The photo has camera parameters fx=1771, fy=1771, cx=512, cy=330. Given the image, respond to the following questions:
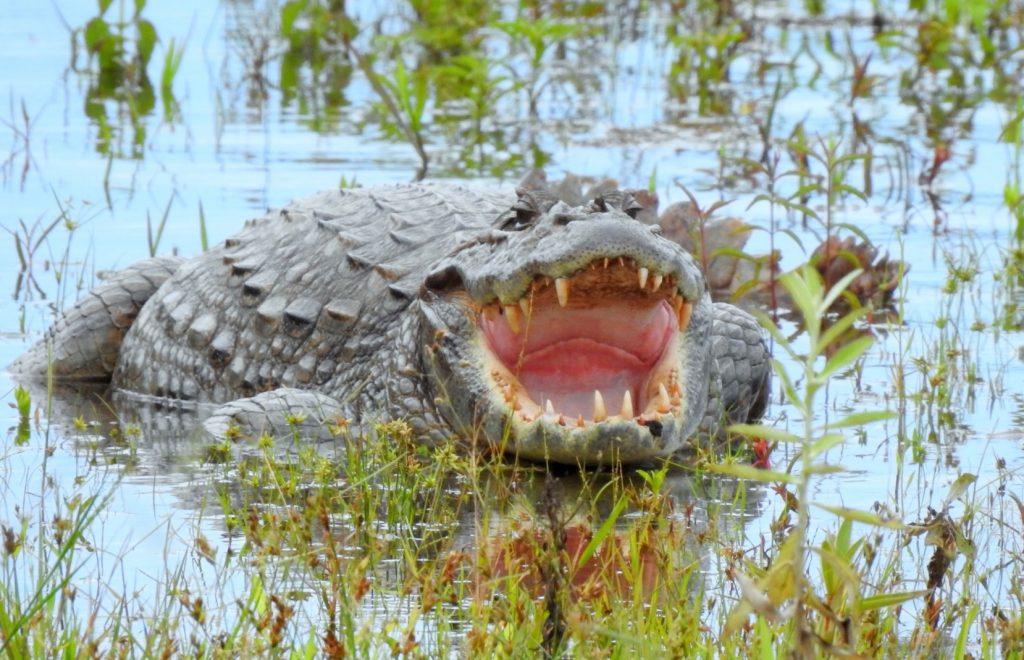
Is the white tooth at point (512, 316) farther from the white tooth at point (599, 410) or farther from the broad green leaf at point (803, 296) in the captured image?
the broad green leaf at point (803, 296)

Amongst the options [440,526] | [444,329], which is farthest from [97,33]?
[440,526]

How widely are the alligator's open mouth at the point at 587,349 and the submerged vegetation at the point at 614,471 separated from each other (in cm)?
25

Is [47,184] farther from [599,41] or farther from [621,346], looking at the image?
[599,41]

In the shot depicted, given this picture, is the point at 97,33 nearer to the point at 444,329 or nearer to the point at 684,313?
the point at 444,329

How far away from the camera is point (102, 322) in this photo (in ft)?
24.3

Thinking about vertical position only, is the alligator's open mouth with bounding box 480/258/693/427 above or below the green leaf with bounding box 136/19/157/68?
below

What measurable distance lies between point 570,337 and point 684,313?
15.3 inches

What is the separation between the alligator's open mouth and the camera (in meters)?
5.64

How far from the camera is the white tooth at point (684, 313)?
569cm

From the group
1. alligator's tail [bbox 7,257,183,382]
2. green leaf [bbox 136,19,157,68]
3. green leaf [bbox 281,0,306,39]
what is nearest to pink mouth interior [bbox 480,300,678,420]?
alligator's tail [bbox 7,257,183,382]

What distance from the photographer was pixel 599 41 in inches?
593

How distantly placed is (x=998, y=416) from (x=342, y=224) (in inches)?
102

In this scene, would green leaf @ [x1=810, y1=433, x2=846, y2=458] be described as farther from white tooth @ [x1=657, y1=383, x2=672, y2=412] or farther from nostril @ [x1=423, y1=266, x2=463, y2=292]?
nostril @ [x1=423, y1=266, x2=463, y2=292]

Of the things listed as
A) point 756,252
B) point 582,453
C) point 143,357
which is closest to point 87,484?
point 582,453
